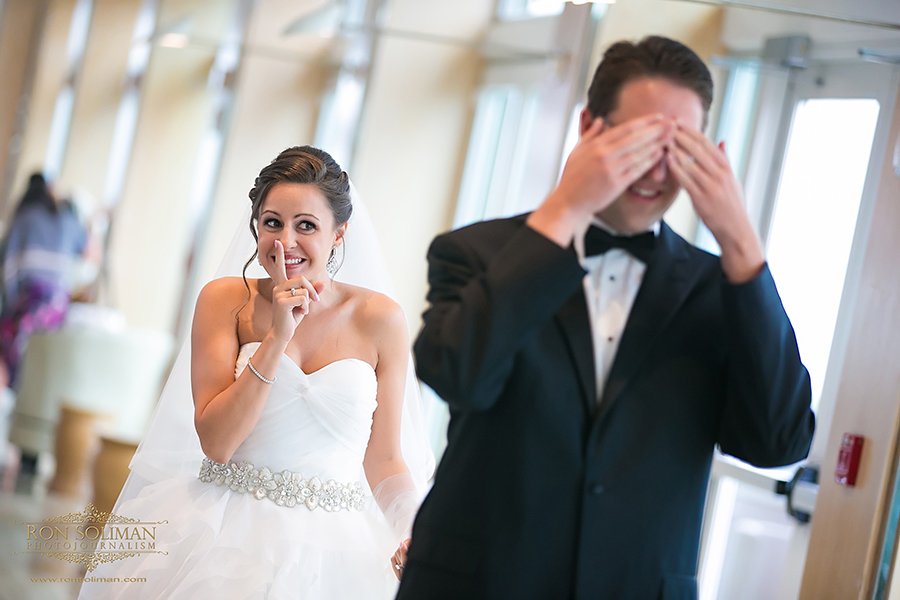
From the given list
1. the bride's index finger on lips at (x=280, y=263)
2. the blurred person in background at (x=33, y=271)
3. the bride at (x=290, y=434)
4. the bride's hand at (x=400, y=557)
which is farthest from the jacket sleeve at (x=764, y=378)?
the blurred person in background at (x=33, y=271)

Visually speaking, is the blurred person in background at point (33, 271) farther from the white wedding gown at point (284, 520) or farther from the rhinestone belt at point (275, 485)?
the rhinestone belt at point (275, 485)

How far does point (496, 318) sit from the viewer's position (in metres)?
1.17

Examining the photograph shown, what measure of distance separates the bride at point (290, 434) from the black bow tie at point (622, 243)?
0.90 metres

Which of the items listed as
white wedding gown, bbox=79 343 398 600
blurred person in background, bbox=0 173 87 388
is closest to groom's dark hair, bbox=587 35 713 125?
white wedding gown, bbox=79 343 398 600

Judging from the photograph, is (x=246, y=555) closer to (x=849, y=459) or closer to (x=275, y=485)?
(x=275, y=485)

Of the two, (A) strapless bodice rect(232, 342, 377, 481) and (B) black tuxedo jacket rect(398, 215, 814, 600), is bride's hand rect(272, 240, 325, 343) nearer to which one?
(A) strapless bodice rect(232, 342, 377, 481)

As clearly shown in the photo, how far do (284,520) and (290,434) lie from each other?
0.67ft

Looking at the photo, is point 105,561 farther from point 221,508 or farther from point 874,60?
point 874,60

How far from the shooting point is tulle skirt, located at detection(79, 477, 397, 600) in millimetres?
2105

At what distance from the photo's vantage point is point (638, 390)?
1.28 m

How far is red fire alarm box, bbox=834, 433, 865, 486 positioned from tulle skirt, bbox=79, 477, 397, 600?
4.24ft

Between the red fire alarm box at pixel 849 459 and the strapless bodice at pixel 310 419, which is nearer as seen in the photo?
the strapless bodice at pixel 310 419

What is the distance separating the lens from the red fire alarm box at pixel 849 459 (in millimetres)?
2623

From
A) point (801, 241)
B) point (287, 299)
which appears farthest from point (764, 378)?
point (801, 241)
